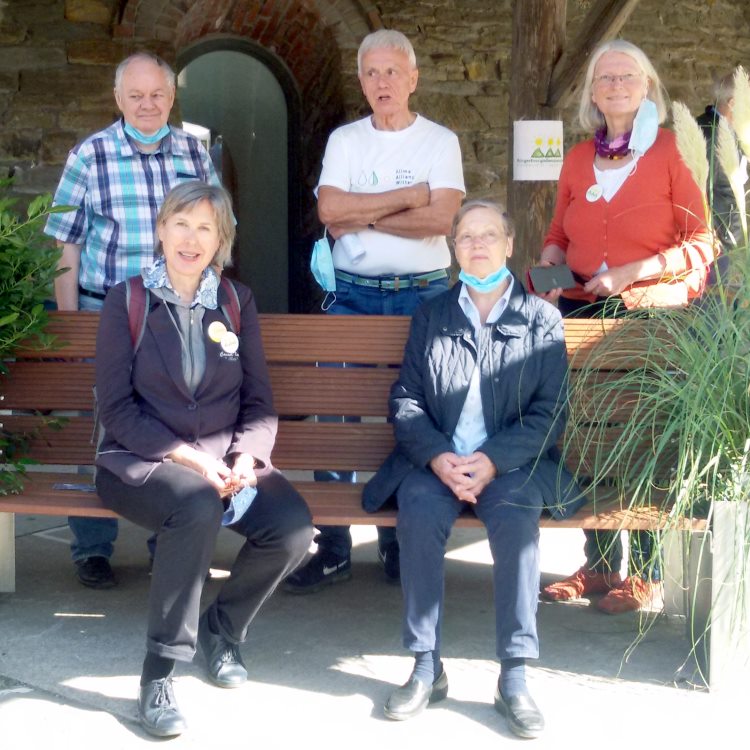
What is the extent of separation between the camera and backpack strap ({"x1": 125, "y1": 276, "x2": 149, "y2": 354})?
11.3ft

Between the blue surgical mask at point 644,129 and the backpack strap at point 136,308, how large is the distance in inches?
65.6

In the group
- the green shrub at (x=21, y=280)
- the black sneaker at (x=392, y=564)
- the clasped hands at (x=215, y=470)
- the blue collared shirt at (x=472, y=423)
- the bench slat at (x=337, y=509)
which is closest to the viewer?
the clasped hands at (x=215, y=470)

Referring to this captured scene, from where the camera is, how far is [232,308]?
11.8 ft

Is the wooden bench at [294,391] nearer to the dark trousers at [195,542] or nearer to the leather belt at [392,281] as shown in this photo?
the leather belt at [392,281]

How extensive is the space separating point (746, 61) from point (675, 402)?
6528 millimetres

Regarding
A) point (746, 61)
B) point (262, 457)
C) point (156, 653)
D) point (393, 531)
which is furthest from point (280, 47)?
point (156, 653)

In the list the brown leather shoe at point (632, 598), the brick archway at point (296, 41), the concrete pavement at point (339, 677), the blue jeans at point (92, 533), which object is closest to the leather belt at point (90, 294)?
the blue jeans at point (92, 533)

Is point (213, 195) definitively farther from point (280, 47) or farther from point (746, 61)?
point (746, 61)

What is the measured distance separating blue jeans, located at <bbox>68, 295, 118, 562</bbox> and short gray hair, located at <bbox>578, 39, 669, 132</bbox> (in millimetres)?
1832

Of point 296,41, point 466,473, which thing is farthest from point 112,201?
point 296,41

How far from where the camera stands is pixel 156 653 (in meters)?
3.10

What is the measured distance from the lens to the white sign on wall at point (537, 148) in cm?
548

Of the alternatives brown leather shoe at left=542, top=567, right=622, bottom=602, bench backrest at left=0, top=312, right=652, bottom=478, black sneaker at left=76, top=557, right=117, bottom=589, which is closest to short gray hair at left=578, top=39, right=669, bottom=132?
bench backrest at left=0, top=312, right=652, bottom=478

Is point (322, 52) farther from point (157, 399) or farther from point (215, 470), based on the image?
point (215, 470)
